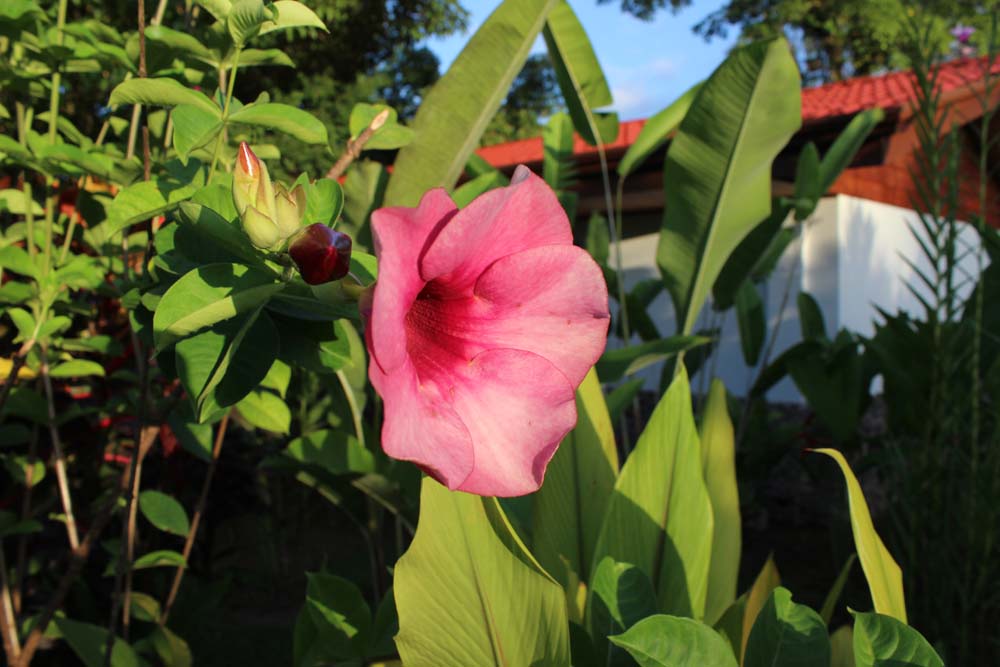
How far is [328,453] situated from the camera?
1.75 m

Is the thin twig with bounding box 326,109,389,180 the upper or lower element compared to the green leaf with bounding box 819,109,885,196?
lower

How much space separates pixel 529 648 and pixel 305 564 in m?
4.08

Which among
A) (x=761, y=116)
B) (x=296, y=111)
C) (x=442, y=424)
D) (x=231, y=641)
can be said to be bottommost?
(x=231, y=641)

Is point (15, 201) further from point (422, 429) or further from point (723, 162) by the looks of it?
point (723, 162)

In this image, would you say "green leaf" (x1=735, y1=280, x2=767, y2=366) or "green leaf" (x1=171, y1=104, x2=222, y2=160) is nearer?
"green leaf" (x1=171, y1=104, x2=222, y2=160)

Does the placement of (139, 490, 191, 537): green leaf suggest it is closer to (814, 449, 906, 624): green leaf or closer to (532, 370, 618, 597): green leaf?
(532, 370, 618, 597): green leaf

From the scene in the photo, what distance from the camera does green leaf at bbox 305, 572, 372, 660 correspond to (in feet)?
3.83

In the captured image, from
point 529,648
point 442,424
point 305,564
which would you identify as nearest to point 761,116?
point 529,648

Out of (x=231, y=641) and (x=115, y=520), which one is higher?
(x=115, y=520)

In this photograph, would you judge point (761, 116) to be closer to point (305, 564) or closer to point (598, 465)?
point (598, 465)

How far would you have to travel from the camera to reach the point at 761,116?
7.31 feet

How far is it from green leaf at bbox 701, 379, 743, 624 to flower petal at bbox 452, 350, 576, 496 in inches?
33.1

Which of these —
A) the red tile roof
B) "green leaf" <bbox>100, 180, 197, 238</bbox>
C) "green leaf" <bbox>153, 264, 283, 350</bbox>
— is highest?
the red tile roof

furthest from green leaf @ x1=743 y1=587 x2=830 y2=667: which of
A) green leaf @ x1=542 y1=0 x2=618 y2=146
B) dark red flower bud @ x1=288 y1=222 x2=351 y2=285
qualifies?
green leaf @ x1=542 y1=0 x2=618 y2=146
